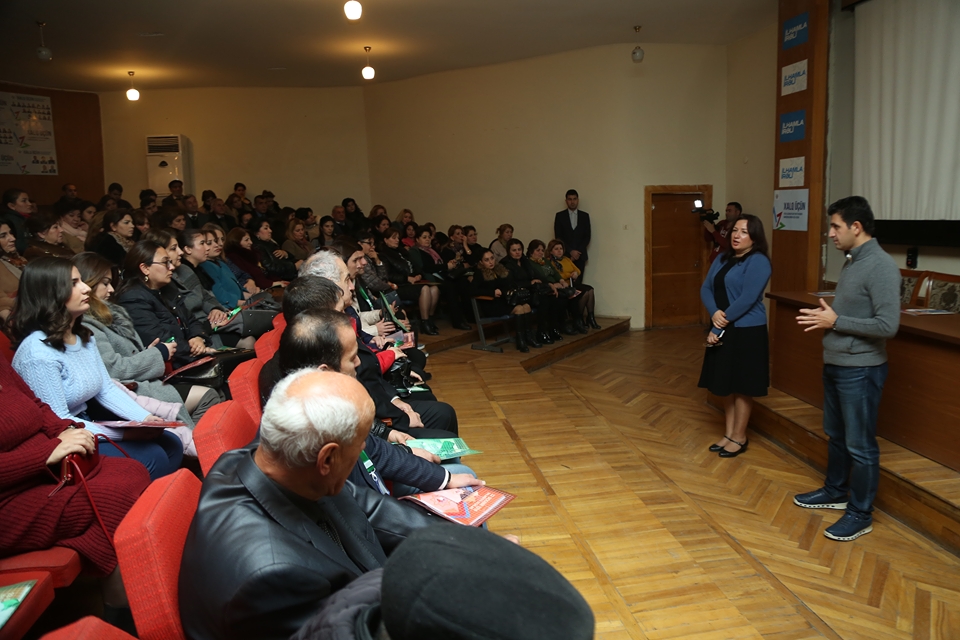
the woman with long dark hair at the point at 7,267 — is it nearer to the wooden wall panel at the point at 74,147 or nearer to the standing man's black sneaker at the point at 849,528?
the standing man's black sneaker at the point at 849,528

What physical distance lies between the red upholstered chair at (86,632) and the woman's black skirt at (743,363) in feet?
12.7

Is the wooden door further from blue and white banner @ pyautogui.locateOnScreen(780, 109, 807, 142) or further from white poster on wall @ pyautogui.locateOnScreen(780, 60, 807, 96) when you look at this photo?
white poster on wall @ pyautogui.locateOnScreen(780, 60, 807, 96)

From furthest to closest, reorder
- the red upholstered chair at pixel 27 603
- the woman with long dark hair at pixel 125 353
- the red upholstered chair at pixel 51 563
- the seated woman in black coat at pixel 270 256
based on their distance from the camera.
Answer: the seated woman in black coat at pixel 270 256
the woman with long dark hair at pixel 125 353
the red upholstered chair at pixel 51 563
the red upholstered chair at pixel 27 603

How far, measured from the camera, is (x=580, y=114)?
9.07 m

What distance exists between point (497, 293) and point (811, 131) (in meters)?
3.41

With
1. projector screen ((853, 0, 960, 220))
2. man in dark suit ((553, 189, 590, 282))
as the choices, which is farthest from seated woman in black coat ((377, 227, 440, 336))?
projector screen ((853, 0, 960, 220))

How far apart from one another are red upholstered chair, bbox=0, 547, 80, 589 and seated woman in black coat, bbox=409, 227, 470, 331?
5975 mm

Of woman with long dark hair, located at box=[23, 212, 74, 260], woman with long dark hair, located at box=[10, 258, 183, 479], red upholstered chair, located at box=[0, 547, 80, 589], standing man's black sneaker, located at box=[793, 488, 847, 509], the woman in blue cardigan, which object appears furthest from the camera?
woman with long dark hair, located at box=[23, 212, 74, 260]

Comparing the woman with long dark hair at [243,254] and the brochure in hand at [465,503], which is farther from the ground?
the woman with long dark hair at [243,254]

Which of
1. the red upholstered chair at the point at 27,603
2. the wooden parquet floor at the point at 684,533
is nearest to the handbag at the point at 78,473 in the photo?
the red upholstered chair at the point at 27,603

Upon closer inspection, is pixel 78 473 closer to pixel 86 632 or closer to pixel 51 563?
pixel 51 563

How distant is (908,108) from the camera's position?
550 cm

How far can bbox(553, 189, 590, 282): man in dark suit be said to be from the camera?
9.13m

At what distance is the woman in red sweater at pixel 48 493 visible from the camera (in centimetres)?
188
